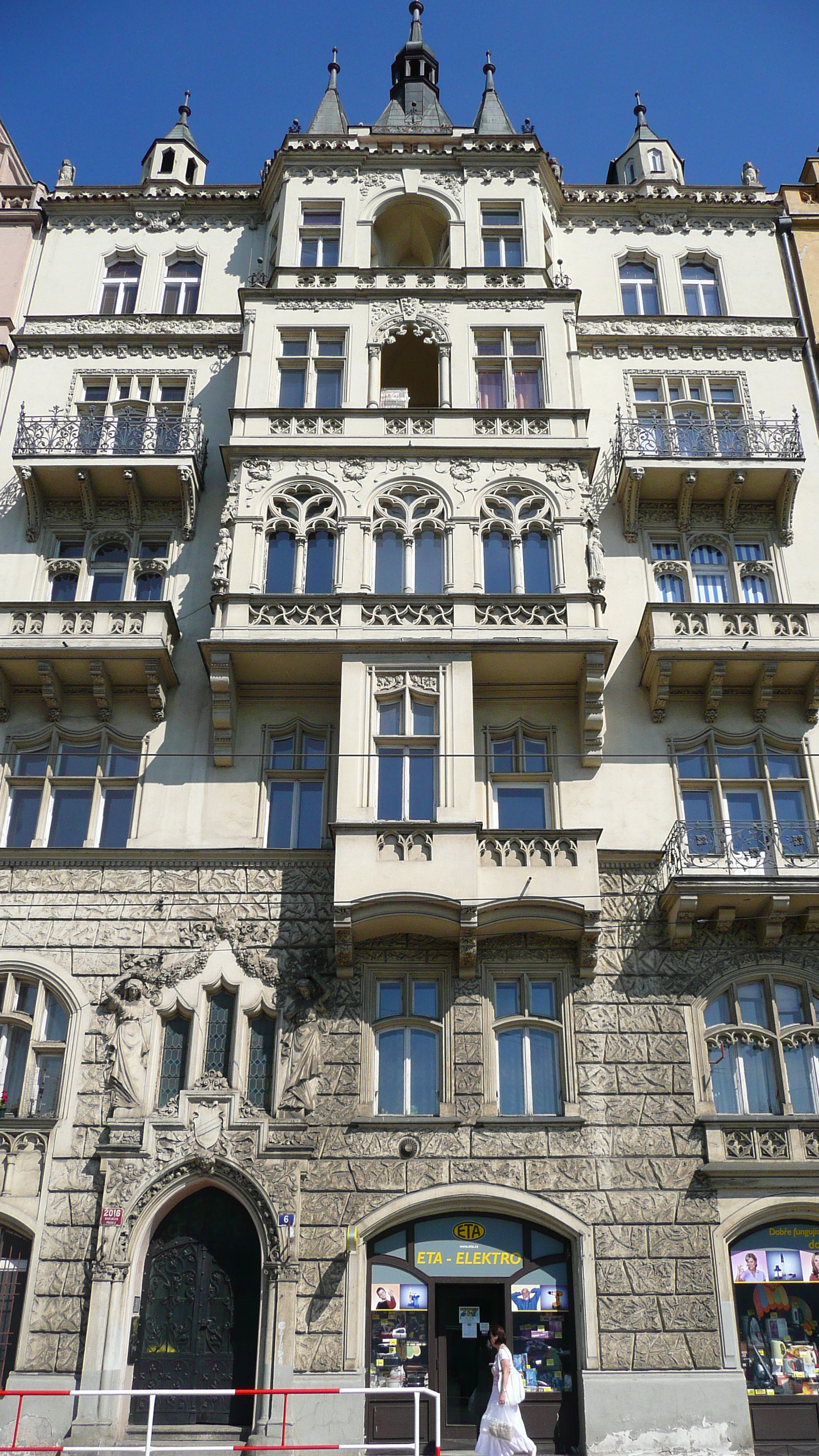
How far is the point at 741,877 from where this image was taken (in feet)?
70.7

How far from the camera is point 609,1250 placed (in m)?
19.8

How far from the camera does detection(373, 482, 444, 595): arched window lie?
81.0 feet

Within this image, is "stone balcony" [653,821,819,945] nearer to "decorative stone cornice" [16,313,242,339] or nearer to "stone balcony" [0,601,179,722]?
"stone balcony" [0,601,179,722]

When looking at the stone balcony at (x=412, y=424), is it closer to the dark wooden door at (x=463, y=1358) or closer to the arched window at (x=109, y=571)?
the arched window at (x=109, y=571)

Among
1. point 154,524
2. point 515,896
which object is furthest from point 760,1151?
point 154,524

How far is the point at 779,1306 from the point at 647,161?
2894 cm

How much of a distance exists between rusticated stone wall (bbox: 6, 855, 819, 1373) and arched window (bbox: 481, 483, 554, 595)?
6203 mm

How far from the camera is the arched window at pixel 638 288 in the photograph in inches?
1198

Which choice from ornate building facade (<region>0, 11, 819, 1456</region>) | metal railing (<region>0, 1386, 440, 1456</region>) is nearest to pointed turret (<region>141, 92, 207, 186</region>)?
ornate building facade (<region>0, 11, 819, 1456</region>)

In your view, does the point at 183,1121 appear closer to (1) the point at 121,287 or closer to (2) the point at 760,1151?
(2) the point at 760,1151

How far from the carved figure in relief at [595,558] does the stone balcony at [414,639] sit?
0.52 metres

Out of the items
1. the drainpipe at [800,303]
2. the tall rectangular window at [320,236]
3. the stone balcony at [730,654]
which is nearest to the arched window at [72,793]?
the stone balcony at [730,654]

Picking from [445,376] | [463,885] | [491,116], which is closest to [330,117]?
[491,116]

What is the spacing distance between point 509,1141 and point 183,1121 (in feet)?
18.3
